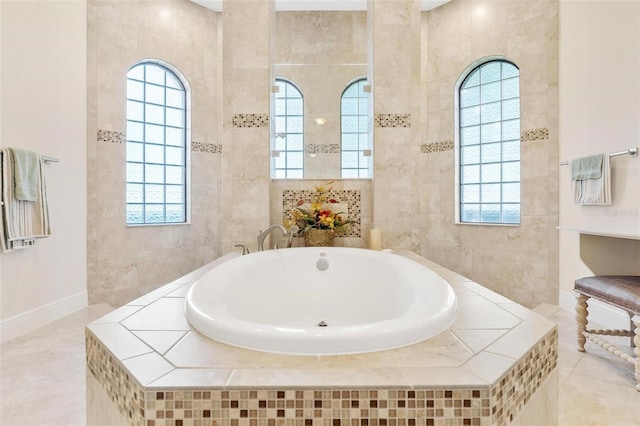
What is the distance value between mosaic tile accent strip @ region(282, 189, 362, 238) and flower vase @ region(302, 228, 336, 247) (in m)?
0.24

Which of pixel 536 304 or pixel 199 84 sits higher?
pixel 199 84

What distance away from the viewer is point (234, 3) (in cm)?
264

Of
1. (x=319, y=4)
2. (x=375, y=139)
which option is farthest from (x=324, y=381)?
(x=319, y=4)

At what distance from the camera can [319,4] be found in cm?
380

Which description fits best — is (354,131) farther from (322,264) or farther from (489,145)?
(322,264)

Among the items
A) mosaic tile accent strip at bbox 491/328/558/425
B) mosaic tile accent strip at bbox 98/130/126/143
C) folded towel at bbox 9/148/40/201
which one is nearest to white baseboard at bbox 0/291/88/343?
folded towel at bbox 9/148/40/201

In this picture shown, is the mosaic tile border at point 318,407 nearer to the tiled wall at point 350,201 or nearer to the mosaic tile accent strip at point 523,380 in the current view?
the mosaic tile accent strip at point 523,380

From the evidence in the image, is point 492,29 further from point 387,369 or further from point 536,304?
point 387,369

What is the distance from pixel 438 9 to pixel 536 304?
3.30m

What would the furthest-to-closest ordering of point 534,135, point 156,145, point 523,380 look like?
point 156,145, point 534,135, point 523,380

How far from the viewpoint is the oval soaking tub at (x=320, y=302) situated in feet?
2.75

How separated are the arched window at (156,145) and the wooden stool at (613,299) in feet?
11.6

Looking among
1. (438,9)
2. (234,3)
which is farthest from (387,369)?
(438,9)

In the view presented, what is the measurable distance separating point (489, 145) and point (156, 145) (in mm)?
3516
